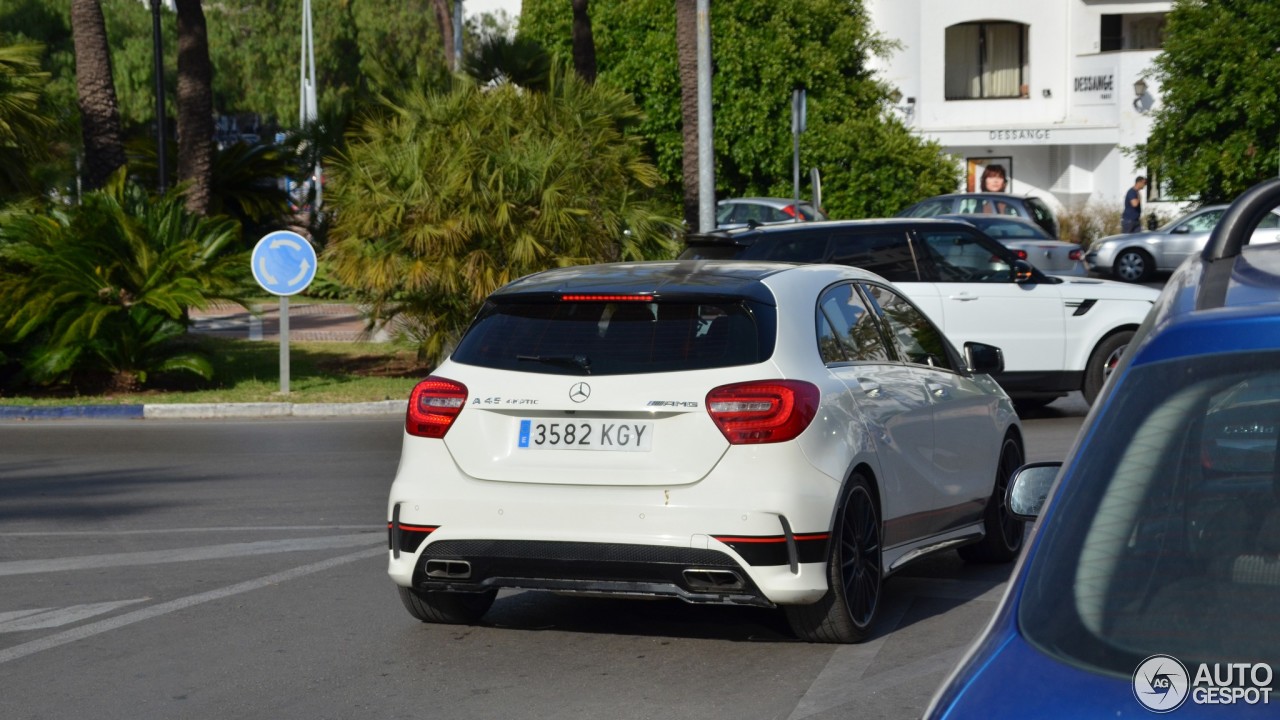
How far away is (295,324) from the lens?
25156 mm

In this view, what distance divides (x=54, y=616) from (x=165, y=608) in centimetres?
49

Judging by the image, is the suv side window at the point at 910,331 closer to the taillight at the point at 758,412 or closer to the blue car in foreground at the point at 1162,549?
the taillight at the point at 758,412

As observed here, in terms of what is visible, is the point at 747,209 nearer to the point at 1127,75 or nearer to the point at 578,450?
the point at 1127,75

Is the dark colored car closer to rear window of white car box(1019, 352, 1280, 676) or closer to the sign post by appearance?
the sign post

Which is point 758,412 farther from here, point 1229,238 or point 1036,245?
point 1036,245

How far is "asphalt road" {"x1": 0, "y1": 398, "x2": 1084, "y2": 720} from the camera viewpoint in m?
5.99

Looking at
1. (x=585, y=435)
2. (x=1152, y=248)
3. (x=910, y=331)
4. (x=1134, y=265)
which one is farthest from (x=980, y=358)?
(x=1134, y=265)

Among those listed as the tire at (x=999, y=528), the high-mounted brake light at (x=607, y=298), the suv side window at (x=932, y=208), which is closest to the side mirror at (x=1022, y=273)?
the tire at (x=999, y=528)

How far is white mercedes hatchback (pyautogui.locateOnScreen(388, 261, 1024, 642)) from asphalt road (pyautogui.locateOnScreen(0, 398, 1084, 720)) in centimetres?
30

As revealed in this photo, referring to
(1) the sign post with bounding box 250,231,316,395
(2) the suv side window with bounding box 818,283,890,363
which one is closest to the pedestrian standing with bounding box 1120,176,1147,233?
(1) the sign post with bounding box 250,231,316,395

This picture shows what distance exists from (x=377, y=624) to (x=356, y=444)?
676 centimetres

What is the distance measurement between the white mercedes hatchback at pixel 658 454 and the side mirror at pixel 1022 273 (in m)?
7.81

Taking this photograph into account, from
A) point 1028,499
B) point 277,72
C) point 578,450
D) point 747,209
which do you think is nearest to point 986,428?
point 578,450

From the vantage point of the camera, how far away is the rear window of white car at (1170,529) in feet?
7.86
